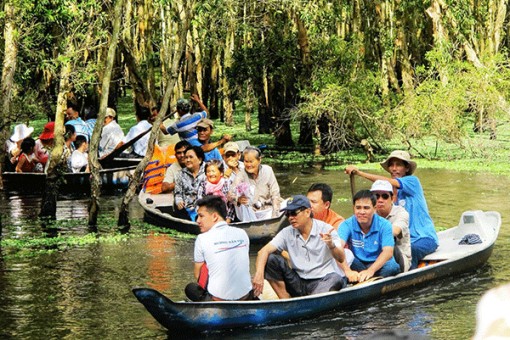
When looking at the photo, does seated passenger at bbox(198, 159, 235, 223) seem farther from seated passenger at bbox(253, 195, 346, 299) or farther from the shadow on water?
seated passenger at bbox(253, 195, 346, 299)

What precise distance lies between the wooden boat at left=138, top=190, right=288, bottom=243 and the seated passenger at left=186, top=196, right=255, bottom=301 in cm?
441


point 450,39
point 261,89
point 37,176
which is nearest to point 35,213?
point 37,176

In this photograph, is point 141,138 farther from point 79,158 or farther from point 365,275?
point 365,275

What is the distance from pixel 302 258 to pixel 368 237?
82cm

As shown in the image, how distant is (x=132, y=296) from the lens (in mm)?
9922

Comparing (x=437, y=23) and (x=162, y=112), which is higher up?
(x=437, y=23)

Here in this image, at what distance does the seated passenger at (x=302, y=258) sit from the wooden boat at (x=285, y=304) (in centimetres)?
19

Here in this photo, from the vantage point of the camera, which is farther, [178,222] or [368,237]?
[178,222]

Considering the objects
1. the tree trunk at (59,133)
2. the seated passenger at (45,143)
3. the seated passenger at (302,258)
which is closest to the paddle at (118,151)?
the seated passenger at (45,143)

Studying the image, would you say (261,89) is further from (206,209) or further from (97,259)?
(206,209)

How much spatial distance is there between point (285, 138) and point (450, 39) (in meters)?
5.57

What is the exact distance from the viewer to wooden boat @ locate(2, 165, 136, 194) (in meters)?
19.1


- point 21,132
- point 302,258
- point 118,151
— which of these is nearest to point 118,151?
point 118,151

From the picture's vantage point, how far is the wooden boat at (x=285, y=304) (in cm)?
759
